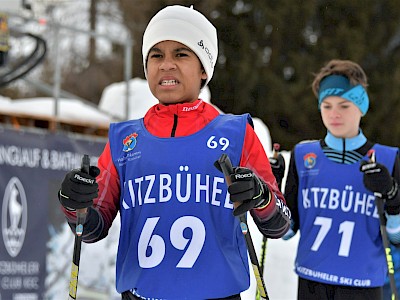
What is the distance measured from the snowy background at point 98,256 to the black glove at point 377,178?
1.68 metres

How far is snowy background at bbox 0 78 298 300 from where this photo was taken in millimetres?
6957

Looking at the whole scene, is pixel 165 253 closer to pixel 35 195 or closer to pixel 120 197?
pixel 120 197

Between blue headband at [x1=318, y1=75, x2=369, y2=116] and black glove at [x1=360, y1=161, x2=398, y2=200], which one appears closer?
black glove at [x1=360, y1=161, x2=398, y2=200]

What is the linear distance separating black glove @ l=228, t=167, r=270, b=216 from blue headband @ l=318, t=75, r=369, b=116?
2.15 m

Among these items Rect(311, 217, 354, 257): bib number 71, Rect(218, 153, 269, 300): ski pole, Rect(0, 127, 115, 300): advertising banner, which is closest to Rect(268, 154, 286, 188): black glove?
Rect(311, 217, 354, 257): bib number 71

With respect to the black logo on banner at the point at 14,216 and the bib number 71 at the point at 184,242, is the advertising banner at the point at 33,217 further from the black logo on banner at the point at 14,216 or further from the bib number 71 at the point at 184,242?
the bib number 71 at the point at 184,242

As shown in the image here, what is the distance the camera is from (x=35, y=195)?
8211mm

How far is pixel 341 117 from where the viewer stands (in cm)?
496

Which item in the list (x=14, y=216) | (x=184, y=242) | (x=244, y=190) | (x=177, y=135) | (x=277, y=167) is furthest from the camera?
(x=14, y=216)

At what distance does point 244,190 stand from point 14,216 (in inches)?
213

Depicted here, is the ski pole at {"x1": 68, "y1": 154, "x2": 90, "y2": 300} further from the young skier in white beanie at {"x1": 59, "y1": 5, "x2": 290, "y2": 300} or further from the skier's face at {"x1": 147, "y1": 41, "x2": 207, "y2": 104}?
the skier's face at {"x1": 147, "y1": 41, "x2": 207, "y2": 104}

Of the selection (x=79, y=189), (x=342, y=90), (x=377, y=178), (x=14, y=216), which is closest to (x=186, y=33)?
(x=79, y=189)

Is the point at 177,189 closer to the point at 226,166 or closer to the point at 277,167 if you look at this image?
the point at 226,166

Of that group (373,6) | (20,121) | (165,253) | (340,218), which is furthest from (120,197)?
(373,6)
